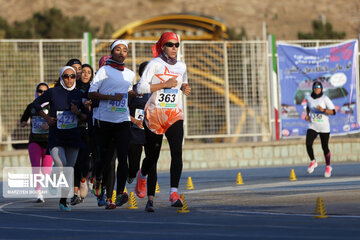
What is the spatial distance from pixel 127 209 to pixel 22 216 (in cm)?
135

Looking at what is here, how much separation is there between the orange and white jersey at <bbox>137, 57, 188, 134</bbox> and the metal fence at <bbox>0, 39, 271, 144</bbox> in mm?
12596

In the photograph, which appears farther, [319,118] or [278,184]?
[319,118]

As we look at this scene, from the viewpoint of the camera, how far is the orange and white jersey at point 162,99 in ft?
38.4

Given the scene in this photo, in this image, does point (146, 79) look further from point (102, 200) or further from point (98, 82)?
point (102, 200)

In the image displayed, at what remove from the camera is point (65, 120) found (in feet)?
41.4

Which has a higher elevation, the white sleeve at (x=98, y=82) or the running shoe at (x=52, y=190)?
the white sleeve at (x=98, y=82)

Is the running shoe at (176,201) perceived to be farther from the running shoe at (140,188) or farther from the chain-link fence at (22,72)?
the chain-link fence at (22,72)

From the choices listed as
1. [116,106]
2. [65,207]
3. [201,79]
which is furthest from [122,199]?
[201,79]

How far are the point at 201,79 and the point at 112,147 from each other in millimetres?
13278

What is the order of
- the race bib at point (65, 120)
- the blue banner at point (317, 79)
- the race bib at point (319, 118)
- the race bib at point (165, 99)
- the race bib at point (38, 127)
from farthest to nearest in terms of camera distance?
the blue banner at point (317, 79) → the race bib at point (319, 118) → the race bib at point (38, 127) → the race bib at point (65, 120) → the race bib at point (165, 99)

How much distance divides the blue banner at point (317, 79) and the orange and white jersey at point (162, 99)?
14.5 metres

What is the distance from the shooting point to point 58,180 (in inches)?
524

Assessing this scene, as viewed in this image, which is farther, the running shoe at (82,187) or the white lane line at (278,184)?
the white lane line at (278,184)

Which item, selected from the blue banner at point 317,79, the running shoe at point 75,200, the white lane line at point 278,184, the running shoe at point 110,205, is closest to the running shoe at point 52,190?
the running shoe at point 75,200
